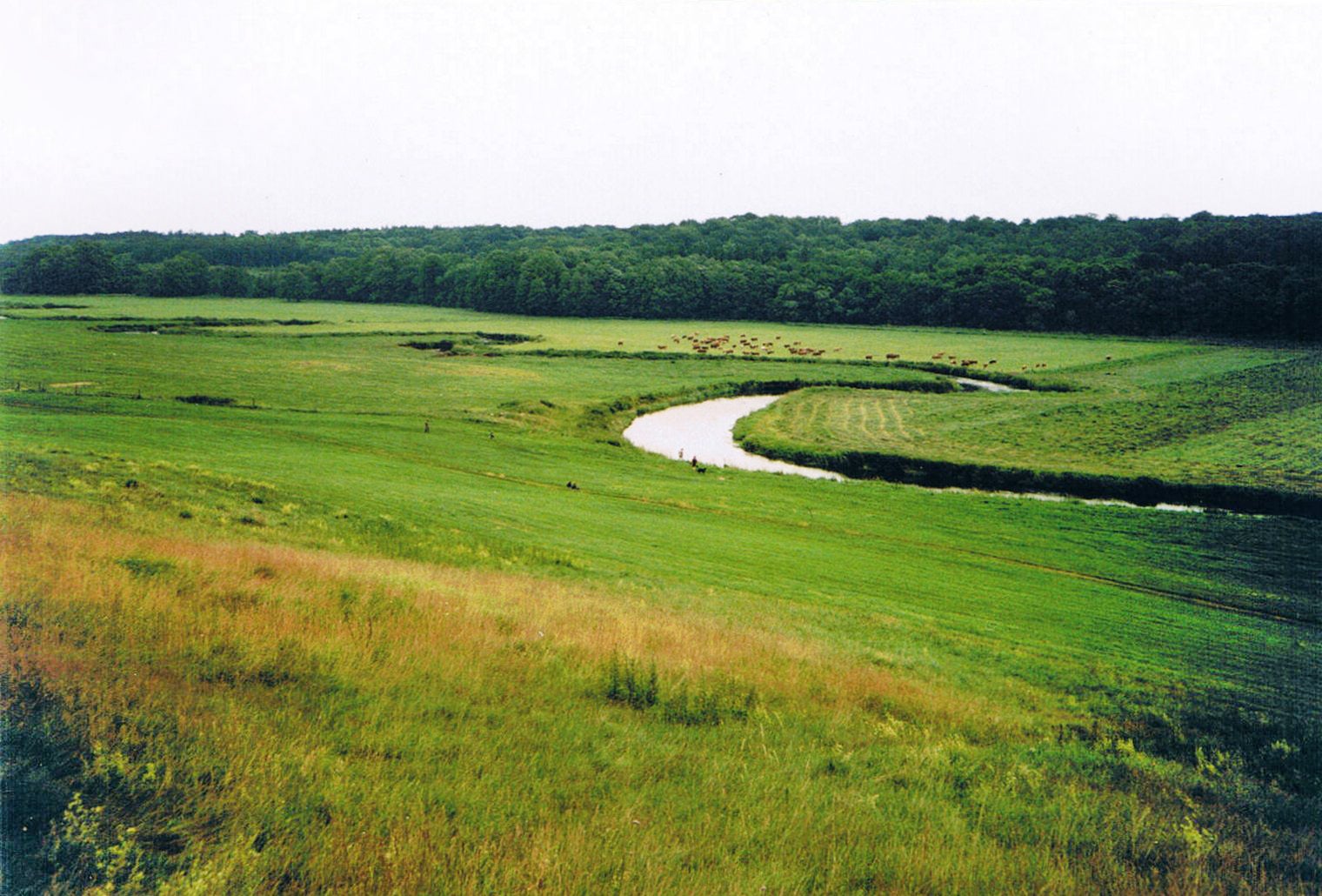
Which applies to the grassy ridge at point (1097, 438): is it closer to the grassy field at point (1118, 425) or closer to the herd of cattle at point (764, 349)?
the grassy field at point (1118, 425)

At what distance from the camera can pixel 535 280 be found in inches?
6624

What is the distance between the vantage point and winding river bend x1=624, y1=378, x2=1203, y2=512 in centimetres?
4959

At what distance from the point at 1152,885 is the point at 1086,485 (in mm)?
48594

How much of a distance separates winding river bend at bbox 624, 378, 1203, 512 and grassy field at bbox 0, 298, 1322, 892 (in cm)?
1068

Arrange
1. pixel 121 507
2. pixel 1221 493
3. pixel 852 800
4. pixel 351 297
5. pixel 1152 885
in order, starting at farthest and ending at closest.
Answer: pixel 351 297, pixel 1221 493, pixel 121 507, pixel 852 800, pixel 1152 885

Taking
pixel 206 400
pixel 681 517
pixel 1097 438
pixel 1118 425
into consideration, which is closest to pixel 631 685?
pixel 681 517

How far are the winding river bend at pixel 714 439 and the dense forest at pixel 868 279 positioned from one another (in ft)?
258

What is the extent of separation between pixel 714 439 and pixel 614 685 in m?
54.6

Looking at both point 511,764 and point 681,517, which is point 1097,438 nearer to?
point 681,517

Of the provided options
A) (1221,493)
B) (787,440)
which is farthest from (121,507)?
(1221,493)

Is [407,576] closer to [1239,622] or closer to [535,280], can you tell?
[1239,622]

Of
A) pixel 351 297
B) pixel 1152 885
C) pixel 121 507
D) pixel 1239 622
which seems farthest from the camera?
Result: pixel 351 297

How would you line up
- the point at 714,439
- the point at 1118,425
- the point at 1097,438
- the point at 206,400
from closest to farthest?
the point at 206,400 → the point at 1097,438 → the point at 714,439 → the point at 1118,425

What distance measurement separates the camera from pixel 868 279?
15800 centimetres
